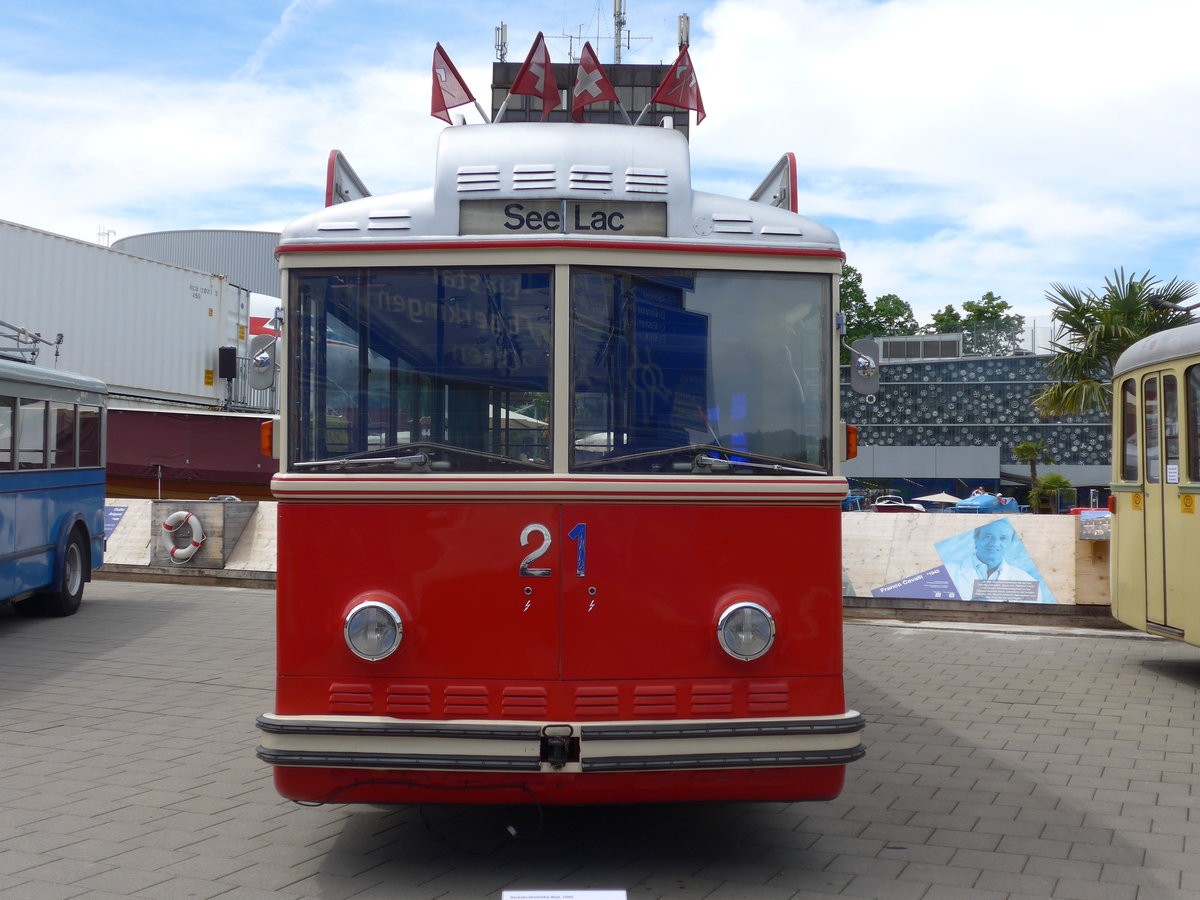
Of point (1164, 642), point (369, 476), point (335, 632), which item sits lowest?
point (1164, 642)

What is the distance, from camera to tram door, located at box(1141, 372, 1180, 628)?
981 centimetres

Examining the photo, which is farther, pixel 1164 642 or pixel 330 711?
pixel 1164 642

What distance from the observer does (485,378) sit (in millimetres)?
4863

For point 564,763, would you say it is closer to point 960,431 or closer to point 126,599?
point 126,599

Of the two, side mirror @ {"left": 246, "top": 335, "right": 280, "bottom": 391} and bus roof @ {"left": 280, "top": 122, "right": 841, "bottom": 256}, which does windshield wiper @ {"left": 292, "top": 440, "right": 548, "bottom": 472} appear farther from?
bus roof @ {"left": 280, "top": 122, "right": 841, "bottom": 256}

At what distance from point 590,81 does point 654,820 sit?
3736 millimetres

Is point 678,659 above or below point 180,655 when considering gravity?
above

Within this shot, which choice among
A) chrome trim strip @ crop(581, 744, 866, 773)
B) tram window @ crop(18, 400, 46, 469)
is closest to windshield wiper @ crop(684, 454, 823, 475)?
chrome trim strip @ crop(581, 744, 866, 773)

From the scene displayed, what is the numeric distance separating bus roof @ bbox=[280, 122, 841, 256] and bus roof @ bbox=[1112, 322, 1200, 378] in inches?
231

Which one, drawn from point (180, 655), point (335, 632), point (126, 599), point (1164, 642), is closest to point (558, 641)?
point (335, 632)

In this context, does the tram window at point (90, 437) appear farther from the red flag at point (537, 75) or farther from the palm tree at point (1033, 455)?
the palm tree at point (1033, 455)

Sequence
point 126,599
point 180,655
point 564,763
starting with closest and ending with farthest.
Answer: point 564,763 < point 180,655 < point 126,599

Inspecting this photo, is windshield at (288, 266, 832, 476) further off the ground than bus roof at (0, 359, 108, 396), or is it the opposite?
→ bus roof at (0, 359, 108, 396)

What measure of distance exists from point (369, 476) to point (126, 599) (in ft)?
36.2
